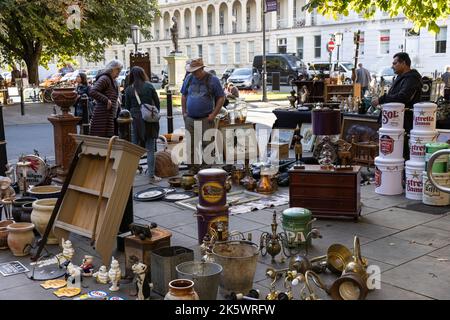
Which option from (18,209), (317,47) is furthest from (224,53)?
(18,209)

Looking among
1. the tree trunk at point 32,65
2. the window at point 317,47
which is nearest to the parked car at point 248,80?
the tree trunk at point 32,65

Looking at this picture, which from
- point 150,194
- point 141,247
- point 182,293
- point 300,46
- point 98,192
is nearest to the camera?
point 182,293

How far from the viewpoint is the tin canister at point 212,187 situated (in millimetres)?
5082

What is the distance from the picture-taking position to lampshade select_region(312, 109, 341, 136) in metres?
6.45

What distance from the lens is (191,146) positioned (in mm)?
8477

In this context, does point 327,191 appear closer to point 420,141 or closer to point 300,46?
point 420,141

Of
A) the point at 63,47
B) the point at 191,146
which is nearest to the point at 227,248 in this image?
the point at 191,146

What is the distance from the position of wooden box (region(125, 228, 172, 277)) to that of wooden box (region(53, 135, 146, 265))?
11.9 inches

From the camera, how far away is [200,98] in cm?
789

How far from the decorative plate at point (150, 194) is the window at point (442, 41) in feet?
100.0

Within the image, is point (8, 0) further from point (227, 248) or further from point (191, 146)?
point (227, 248)

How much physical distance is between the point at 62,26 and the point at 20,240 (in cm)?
1665

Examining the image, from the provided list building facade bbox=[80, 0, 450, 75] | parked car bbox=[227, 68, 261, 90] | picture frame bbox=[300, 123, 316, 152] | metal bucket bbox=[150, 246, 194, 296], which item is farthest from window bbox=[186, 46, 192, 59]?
metal bucket bbox=[150, 246, 194, 296]

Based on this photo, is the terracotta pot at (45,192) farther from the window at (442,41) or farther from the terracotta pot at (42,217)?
the window at (442,41)
